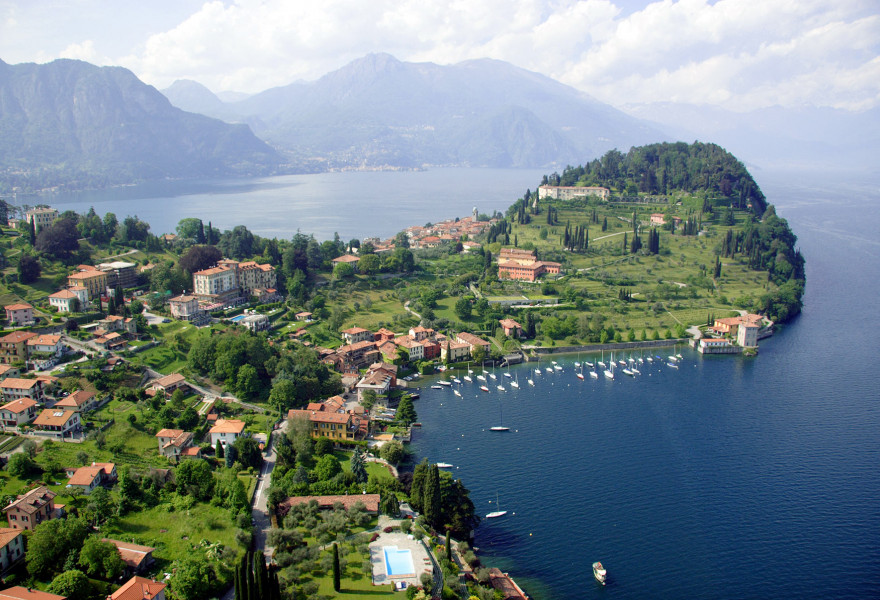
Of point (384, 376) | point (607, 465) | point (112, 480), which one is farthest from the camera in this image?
point (384, 376)

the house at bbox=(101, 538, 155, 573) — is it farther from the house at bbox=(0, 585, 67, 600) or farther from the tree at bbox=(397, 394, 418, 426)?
the tree at bbox=(397, 394, 418, 426)

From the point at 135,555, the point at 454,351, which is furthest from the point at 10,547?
the point at 454,351

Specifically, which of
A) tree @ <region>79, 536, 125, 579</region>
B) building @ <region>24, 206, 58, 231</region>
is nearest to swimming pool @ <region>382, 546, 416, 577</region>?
tree @ <region>79, 536, 125, 579</region>

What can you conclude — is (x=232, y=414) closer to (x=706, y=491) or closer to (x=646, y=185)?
(x=706, y=491)

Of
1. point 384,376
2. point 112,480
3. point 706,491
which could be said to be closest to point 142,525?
point 112,480

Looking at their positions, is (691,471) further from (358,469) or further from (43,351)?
(43,351)

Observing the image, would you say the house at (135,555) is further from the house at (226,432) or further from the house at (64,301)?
the house at (64,301)
